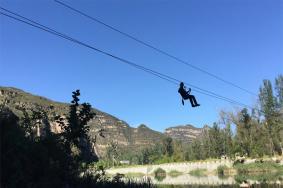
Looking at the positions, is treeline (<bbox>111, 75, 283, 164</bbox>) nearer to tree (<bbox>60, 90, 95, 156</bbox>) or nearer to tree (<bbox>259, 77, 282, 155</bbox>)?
tree (<bbox>259, 77, 282, 155</bbox>)

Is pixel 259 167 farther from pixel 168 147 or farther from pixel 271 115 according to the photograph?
pixel 168 147

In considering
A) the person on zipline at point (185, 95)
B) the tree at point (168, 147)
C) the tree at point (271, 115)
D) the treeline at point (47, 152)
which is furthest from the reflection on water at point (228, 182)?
the tree at point (168, 147)

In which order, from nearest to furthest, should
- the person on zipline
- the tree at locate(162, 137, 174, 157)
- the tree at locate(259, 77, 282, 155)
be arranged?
the person on zipline, the tree at locate(259, 77, 282, 155), the tree at locate(162, 137, 174, 157)

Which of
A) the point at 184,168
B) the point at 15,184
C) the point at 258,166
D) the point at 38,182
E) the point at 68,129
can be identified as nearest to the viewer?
the point at 15,184

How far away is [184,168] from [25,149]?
7682 cm

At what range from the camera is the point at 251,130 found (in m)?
86.2

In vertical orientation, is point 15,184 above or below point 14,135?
below

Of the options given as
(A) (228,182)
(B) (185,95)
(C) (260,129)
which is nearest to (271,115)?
(C) (260,129)

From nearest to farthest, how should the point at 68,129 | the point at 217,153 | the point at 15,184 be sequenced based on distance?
the point at 15,184, the point at 68,129, the point at 217,153

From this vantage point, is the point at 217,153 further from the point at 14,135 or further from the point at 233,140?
the point at 14,135

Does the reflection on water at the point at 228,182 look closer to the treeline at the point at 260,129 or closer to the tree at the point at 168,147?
the treeline at the point at 260,129

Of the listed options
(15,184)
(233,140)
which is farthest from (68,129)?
(233,140)

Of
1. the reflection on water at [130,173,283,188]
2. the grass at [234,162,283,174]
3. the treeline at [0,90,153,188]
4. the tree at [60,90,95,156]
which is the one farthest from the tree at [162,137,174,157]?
the tree at [60,90,95,156]

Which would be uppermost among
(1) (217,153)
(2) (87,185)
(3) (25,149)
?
(1) (217,153)
